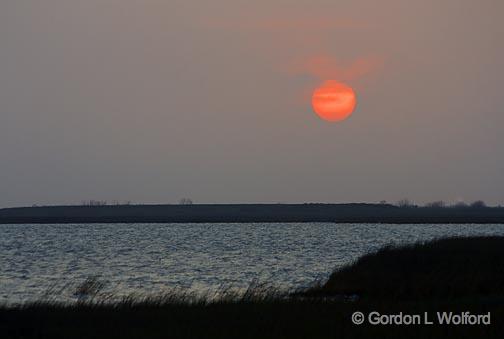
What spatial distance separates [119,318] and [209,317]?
2.90 meters

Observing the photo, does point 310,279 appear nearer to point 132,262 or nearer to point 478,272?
point 478,272

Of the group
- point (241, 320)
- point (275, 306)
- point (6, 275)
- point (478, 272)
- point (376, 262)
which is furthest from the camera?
point (6, 275)

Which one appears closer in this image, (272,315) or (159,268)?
(272,315)

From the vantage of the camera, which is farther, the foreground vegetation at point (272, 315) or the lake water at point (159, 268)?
the lake water at point (159, 268)

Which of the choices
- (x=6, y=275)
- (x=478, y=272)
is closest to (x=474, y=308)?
(x=478, y=272)

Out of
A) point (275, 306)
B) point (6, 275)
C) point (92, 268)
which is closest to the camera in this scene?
point (275, 306)

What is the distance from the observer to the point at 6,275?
2153 inches

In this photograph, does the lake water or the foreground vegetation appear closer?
the foreground vegetation

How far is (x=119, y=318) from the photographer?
27.2 metres

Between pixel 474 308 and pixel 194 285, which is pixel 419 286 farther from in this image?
pixel 194 285

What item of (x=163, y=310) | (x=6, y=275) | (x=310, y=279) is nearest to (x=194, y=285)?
(x=310, y=279)

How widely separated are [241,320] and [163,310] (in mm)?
3845

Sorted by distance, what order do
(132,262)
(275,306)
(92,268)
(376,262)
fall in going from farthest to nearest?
(132,262) < (92,268) < (376,262) < (275,306)

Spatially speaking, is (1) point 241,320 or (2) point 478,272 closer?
(1) point 241,320
